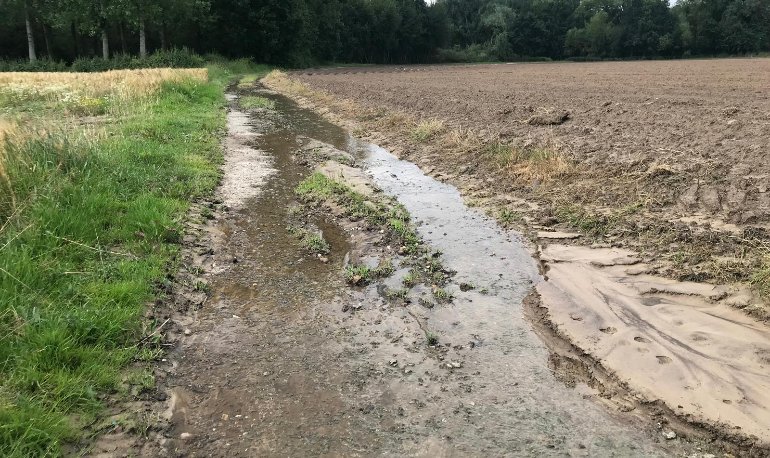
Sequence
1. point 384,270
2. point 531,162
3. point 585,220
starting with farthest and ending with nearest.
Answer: point 531,162, point 585,220, point 384,270

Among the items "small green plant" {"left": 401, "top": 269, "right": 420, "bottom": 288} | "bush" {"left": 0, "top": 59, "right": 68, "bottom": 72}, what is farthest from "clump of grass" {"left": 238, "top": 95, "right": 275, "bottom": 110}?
"bush" {"left": 0, "top": 59, "right": 68, "bottom": 72}

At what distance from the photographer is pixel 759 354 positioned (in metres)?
4.37

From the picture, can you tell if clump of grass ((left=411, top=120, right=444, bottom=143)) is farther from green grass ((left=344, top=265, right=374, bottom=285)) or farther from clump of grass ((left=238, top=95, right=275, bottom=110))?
clump of grass ((left=238, top=95, right=275, bottom=110))

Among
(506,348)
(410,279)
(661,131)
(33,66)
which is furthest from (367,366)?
(33,66)

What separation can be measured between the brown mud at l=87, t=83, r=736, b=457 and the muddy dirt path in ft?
0.05

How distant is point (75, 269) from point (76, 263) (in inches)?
6.3

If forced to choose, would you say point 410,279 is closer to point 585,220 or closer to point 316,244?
point 316,244

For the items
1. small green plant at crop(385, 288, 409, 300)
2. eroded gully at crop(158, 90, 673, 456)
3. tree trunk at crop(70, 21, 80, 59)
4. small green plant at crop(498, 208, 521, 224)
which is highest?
tree trunk at crop(70, 21, 80, 59)

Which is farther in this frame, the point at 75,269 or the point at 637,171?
the point at 637,171

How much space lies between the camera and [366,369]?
4.54 meters

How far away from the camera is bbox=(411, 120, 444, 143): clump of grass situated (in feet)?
46.3

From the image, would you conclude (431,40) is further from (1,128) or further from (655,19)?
(1,128)

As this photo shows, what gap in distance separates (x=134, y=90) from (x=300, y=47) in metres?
48.0

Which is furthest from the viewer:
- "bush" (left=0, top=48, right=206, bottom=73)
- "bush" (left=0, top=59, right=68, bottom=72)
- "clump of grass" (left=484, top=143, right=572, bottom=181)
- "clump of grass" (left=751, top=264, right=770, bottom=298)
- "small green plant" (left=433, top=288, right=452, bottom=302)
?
"bush" (left=0, top=59, right=68, bottom=72)
